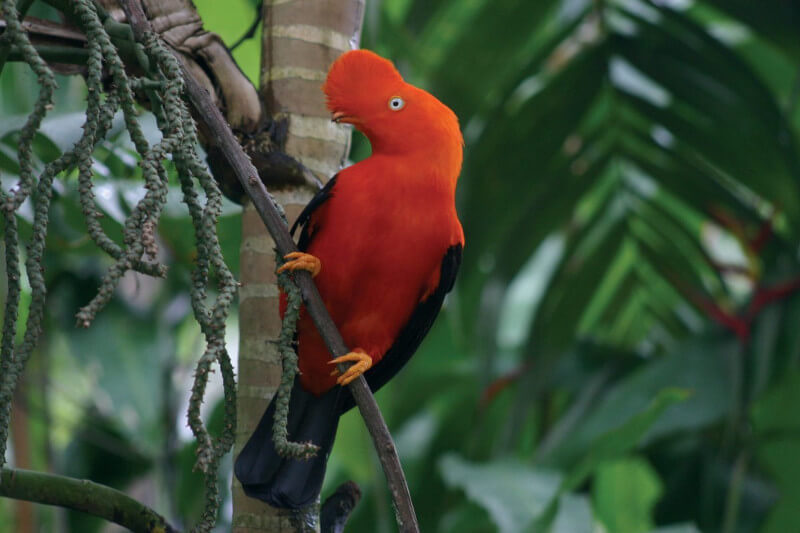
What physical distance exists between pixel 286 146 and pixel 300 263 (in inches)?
8.4

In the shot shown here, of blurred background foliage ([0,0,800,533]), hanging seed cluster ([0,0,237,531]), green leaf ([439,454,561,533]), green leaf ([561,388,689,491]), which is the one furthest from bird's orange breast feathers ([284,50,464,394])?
green leaf ([439,454,561,533])

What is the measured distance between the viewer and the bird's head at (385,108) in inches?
34.7

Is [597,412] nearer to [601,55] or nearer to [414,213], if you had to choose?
[601,55]

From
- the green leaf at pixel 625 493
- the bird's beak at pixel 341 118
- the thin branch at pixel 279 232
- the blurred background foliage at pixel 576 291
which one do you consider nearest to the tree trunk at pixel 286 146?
the bird's beak at pixel 341 118

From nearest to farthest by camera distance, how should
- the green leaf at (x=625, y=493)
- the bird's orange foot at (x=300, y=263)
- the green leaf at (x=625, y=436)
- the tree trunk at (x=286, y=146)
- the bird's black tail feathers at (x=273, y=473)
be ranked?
the bird's orange foot at (x=300, y=263) → the bird's black tail feathers at (x=273, y=473) → the tree trunk at (x=286, y=146) → the green leaf at (x=625, y=436) → the green leaf at (x=625, y=493)

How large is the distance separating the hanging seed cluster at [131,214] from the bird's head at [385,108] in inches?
10.2

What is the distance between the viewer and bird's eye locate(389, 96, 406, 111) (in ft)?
3.03

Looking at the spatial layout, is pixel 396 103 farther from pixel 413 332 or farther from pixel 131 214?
pixel 131 214

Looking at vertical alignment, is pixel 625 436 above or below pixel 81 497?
below

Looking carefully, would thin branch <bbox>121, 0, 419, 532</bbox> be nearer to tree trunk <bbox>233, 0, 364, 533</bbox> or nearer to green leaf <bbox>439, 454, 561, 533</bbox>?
tree trunk <bbox>233, 0, 364, 533</bbox>

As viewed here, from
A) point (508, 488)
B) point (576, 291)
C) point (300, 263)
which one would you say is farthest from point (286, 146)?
point (576, 291)

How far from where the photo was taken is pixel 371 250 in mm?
1032

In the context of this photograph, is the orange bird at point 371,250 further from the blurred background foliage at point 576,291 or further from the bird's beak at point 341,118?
the blurred background foliage at point 576,291

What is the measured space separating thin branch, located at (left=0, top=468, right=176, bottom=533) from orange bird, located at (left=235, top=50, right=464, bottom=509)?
0.12m
